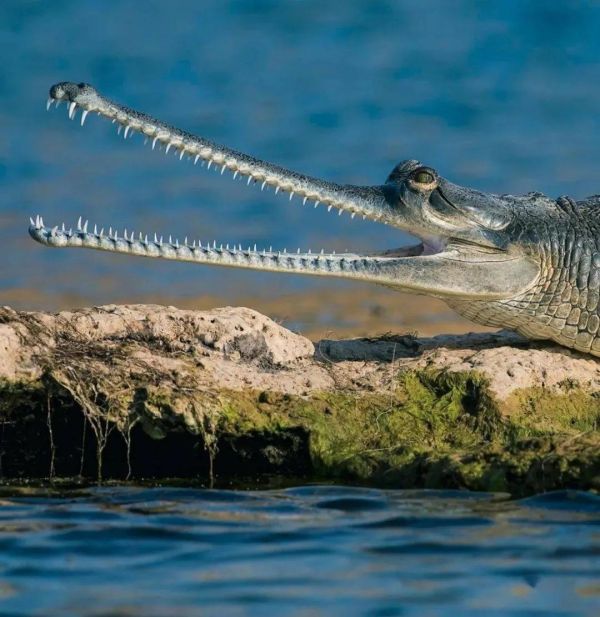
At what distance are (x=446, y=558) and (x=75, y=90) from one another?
15.6 feet

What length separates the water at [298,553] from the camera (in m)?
5.15

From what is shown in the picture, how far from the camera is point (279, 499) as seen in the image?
7.48m

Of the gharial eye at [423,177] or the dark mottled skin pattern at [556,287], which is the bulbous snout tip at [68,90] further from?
the dark mottled skin pattern at [556,287]

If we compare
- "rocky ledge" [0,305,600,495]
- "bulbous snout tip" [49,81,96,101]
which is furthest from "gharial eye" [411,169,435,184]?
"bulbous snout tip" [49,81,96,101]

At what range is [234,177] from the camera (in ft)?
31.0

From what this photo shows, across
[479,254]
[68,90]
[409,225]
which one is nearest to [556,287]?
[479,254]

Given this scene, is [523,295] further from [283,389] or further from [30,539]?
[30,539]

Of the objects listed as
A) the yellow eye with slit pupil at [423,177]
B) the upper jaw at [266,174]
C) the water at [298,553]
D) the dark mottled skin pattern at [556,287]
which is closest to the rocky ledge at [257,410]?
the water at [298,553]

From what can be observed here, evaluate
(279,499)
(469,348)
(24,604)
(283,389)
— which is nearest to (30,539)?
(24,604)

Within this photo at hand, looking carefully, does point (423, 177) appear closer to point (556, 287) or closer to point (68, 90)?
point (556, 287)

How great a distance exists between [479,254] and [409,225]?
631 millimetres

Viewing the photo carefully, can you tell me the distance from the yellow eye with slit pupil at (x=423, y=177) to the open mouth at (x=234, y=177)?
1.09 ft

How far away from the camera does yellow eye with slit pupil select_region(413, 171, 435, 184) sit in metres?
10.4

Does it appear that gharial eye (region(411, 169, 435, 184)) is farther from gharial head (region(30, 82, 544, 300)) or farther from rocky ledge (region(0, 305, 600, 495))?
rocky ledge (region(0, 305, 600, 495))
